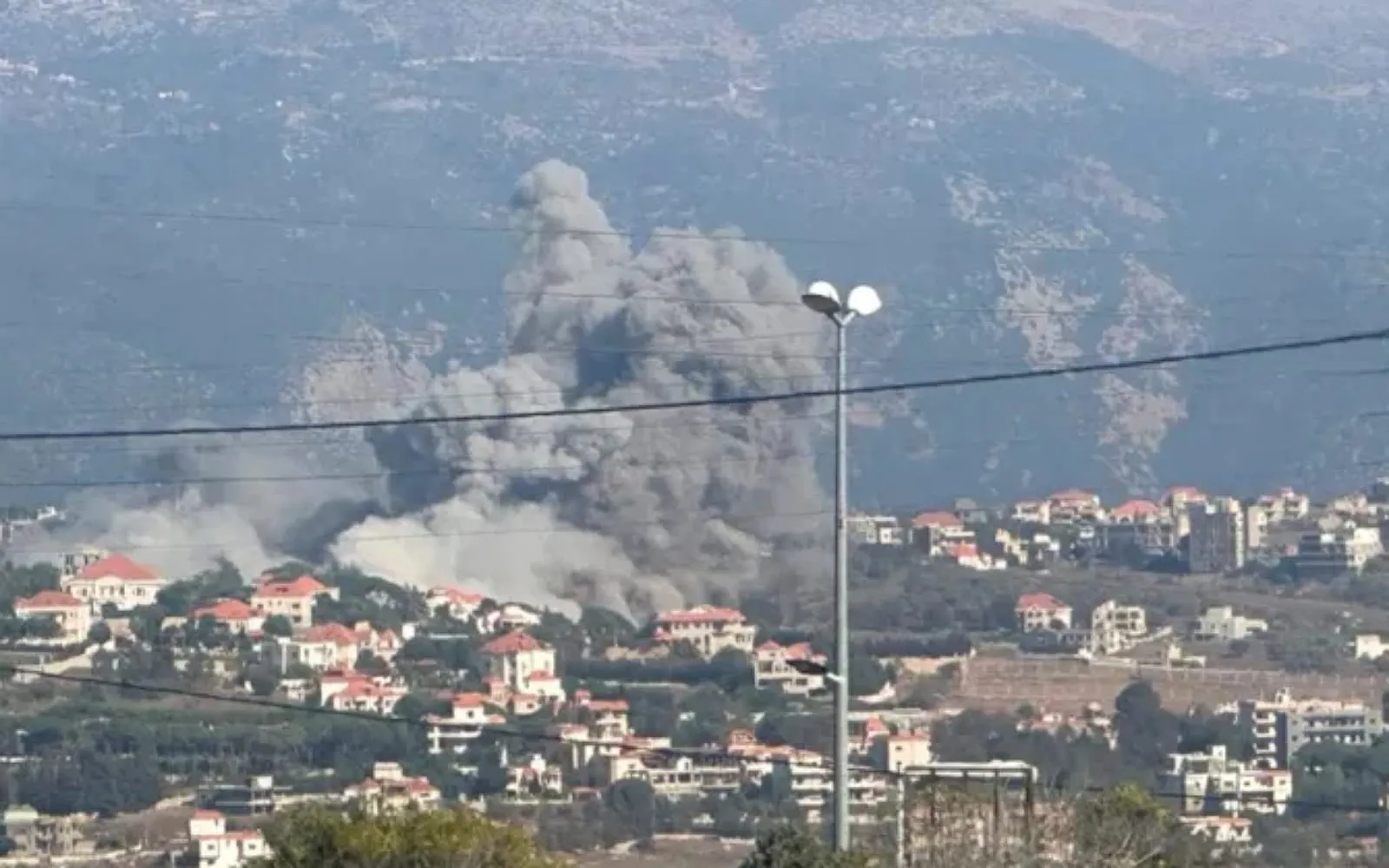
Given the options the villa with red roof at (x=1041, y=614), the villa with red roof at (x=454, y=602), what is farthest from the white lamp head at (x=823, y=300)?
the villa with red roof at (x=1041, y=614)

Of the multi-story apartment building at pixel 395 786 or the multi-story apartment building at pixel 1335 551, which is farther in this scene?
the multi-story apartment building at pixel 1335 551

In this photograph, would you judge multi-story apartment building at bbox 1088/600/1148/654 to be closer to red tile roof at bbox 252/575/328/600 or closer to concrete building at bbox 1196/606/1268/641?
concrete building at bbox 1196/606/1268/641

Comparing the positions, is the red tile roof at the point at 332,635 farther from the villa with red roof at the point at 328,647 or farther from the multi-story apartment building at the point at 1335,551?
the multi-story apartment building at the point at 1335,551

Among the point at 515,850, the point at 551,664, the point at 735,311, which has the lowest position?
the point at 515,850

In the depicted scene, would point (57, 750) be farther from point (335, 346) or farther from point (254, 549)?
point (335, 346)

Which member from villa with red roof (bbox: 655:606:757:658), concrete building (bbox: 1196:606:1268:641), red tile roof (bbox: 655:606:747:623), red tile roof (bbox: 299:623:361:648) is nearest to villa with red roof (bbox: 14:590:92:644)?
red tile roof (bbox: 299:623:361:648)

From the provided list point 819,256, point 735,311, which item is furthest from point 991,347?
point 735,311
